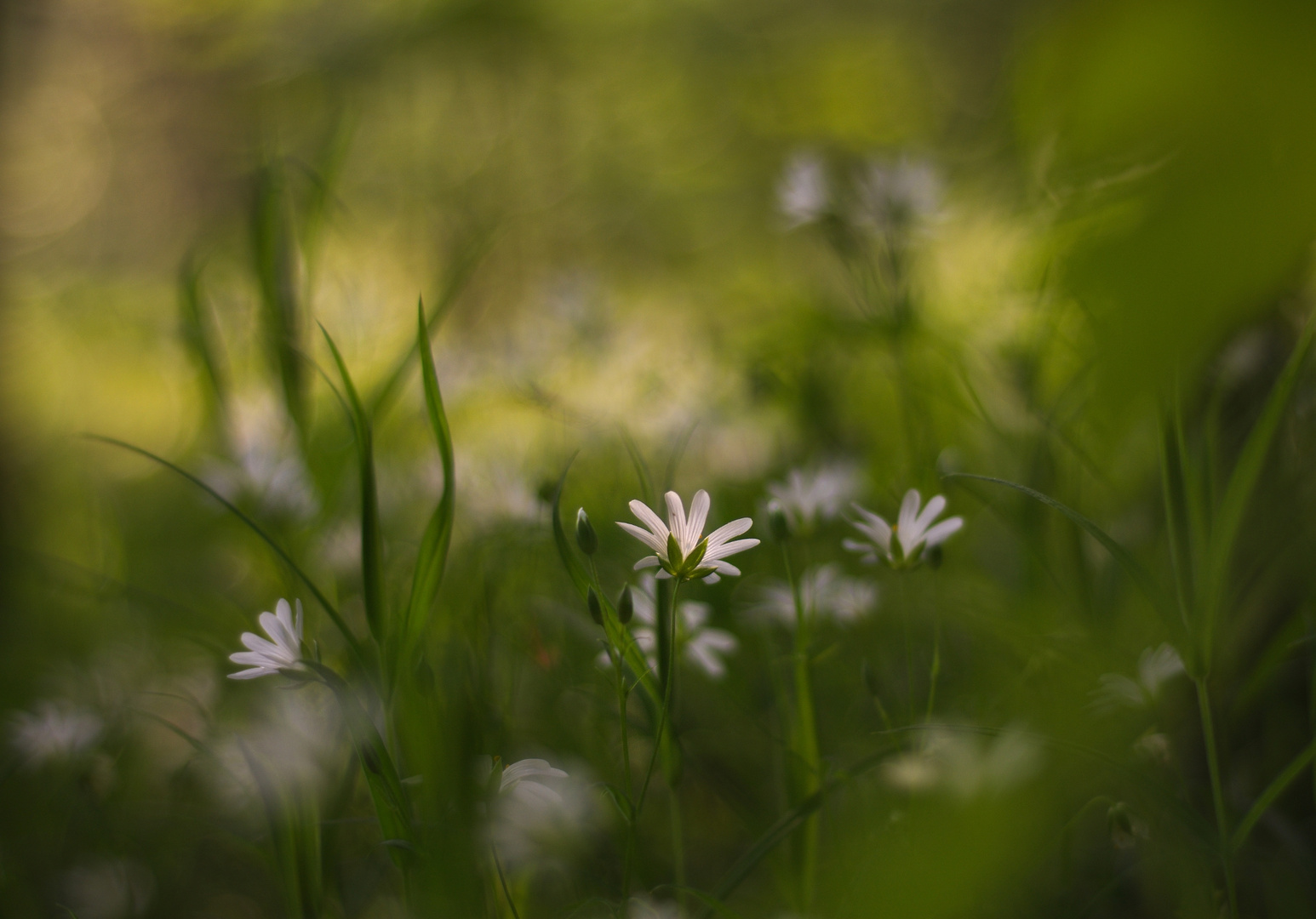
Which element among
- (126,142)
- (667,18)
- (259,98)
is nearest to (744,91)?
(667,18)

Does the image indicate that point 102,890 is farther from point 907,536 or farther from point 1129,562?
point 1129,562

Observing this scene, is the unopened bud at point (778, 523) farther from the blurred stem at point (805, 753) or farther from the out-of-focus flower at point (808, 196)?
the out-of-focus flower at point (808, 196)

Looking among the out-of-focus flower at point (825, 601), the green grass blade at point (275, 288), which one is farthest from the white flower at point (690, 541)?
the green grass blade at point (275, 288)

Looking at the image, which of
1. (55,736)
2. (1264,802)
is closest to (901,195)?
(1264,802)

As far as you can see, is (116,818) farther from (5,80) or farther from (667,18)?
(667,18)

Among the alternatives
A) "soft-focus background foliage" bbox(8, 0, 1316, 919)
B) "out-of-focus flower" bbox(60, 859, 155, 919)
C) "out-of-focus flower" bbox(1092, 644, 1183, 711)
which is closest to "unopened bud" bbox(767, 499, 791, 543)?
"soft-focus background foliage" bbox(8, 0, 1316, 919)
